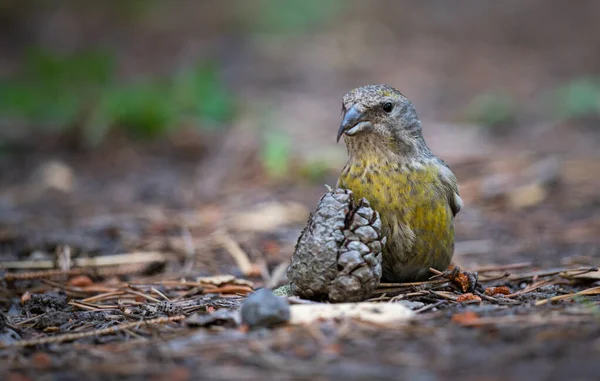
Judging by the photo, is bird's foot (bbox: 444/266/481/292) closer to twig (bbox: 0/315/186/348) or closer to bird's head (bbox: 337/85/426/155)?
bird's head (bbox: 337/85/426/155)

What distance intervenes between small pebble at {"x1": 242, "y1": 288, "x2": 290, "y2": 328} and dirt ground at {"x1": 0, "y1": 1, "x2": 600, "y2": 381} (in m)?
0.05

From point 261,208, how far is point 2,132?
3.89 meters

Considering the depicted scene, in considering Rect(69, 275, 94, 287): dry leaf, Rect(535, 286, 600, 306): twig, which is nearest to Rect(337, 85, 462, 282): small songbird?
Rect(535, 286, 600, 306): twig

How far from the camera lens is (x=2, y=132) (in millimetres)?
8305

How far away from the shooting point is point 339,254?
325 centimetres

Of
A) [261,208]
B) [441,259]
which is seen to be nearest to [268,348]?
[441,259]

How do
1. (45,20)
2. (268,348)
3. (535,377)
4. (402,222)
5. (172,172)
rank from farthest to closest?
(45,20)
(172,172)
(402,222)
(268,348)
(535,377)

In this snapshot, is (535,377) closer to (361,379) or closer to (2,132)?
(361,379)

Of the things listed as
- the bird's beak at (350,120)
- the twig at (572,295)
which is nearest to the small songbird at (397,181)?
the bird's beak at (350,120)

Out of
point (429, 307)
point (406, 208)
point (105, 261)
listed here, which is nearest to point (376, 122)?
point (406, 208)

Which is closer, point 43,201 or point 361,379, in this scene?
point 361,379

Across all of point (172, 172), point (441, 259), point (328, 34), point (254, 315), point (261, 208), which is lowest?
point (254, 315)

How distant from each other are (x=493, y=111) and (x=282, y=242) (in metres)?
4.97

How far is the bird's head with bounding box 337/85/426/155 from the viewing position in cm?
361
